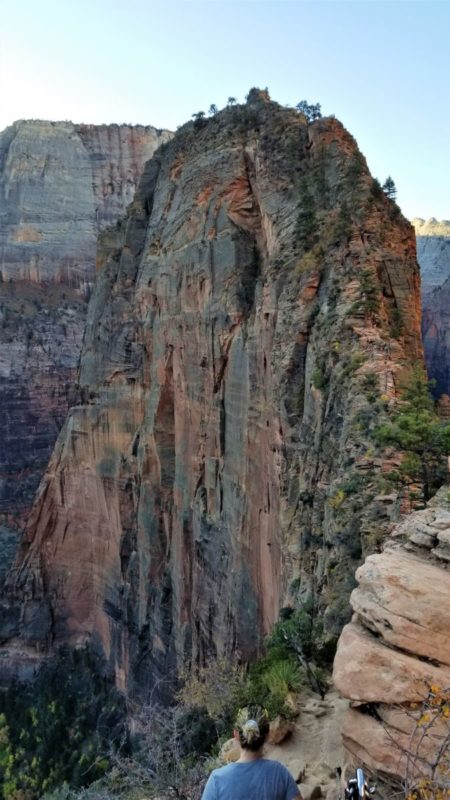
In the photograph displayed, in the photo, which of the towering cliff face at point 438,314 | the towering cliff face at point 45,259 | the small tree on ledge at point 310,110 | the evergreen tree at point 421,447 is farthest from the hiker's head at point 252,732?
the towering cliff face at point 438,314

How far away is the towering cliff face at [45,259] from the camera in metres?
68.4

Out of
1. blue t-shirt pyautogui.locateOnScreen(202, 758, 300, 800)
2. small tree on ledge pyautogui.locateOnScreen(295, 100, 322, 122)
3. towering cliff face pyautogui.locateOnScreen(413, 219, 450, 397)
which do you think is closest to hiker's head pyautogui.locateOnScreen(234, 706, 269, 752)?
blue t-shirt pyautogui.locateOnScreen(202, 758, 300, 800)

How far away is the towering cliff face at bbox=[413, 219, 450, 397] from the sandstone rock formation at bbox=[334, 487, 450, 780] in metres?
70.8

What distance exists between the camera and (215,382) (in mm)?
27328

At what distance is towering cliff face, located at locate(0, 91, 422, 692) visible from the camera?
51.2 ft

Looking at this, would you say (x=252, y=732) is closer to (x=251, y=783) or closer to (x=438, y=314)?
(x=251, y=783)

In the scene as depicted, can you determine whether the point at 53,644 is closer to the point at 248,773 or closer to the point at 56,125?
the point at 248,773

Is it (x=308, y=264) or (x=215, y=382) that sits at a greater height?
(x=308, y=264)

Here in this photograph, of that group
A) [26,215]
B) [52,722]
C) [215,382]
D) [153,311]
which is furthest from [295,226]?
[26,215]

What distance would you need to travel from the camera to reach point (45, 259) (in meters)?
77.4

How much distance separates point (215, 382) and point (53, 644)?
27408 mm

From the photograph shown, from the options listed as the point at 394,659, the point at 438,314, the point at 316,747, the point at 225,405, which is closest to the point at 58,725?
the point at 225,405

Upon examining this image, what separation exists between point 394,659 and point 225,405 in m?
20.3

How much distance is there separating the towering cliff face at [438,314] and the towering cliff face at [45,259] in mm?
43680
